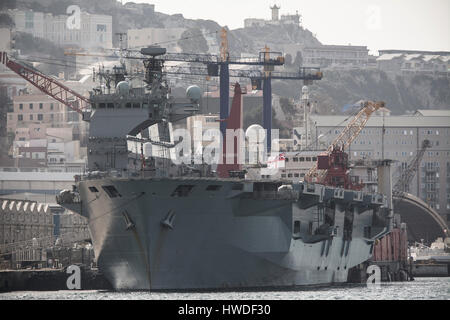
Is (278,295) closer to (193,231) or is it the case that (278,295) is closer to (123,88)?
(193,231)

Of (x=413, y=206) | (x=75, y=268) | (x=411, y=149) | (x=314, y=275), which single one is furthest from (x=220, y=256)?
(x=411, y=149)

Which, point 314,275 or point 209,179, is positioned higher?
point 209,179

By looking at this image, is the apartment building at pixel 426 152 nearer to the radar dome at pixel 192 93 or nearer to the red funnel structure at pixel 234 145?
the red funnel structure at pixel 234 145

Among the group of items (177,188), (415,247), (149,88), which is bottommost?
(415,247)

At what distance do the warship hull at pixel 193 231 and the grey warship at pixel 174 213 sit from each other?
44mm

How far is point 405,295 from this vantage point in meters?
60.1

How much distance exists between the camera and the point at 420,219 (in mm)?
119062

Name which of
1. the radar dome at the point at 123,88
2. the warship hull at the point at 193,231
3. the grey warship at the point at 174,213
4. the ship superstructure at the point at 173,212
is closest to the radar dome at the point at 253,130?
the ship superstructure at the point at 173,212

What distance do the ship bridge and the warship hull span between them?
173 ft

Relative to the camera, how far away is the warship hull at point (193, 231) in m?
53.7

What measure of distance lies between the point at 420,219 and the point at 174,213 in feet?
225

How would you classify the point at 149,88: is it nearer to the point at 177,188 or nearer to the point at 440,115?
the point at 177,188
